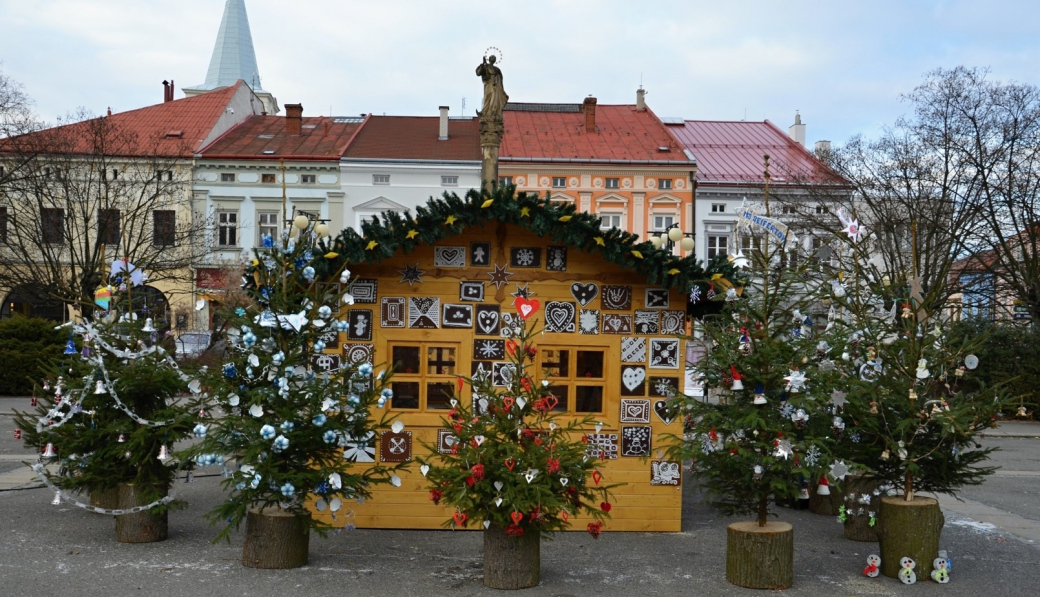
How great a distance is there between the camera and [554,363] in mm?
10781

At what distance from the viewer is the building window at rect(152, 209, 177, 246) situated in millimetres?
33650

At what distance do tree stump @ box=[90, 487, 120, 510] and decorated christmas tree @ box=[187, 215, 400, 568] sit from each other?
1779mm

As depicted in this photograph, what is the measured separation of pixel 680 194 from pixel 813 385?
35533 millimetres

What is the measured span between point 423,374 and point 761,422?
3.93m

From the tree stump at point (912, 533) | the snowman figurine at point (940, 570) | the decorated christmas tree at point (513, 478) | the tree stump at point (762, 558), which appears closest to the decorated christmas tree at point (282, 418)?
the decorated christmas tree at point (513, 478)

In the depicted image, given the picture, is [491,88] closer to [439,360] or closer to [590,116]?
[439,360]

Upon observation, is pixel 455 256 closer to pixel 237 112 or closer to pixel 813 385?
pixel 813 385

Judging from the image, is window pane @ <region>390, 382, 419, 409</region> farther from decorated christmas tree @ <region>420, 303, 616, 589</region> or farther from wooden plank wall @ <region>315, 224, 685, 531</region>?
decorated christmas tree @ <region>420, 303, 616, 589</region>

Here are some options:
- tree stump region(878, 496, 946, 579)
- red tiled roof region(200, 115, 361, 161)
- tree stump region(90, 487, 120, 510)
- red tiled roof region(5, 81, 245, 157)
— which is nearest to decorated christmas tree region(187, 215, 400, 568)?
tree stump region(90, 487, 120, 510)

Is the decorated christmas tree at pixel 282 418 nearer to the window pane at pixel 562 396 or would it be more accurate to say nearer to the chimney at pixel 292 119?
the window pane at pixel 562 396

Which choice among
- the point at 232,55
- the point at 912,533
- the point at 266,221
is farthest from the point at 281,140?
the point at 912,533

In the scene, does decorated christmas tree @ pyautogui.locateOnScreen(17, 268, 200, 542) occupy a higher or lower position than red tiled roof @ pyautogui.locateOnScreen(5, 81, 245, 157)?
lower

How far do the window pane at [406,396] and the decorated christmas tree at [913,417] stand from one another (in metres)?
4.26

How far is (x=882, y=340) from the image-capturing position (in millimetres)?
9227
